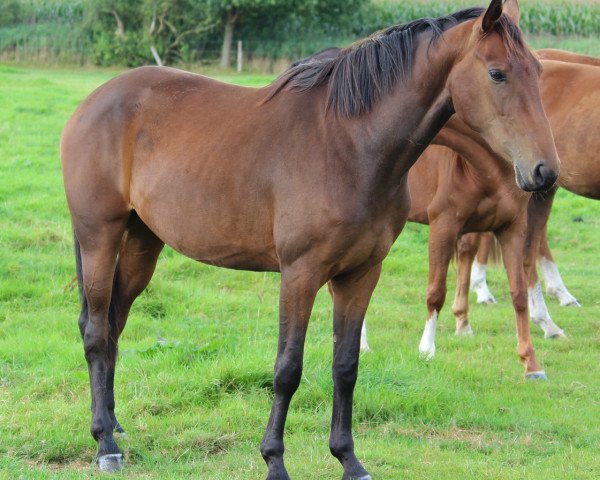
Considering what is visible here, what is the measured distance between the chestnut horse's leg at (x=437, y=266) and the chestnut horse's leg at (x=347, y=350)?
93.1 inches

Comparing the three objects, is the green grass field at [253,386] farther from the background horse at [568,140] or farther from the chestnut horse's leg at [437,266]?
the background horse at [568,140]

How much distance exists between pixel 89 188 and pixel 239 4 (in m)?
Result: 28.4

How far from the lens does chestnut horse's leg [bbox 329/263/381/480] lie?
173 inches

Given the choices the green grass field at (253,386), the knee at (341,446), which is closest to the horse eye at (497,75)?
the knee at (341,446)

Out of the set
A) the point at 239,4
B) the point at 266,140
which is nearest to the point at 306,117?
the point at 266,140

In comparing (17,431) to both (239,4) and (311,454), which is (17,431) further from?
(239,4)

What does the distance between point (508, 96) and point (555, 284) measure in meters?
5.39

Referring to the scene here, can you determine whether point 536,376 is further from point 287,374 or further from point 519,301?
point 287,374

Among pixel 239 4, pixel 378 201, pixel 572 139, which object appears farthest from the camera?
pixel 239 4

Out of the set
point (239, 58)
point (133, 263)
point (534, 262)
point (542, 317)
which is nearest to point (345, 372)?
point (133, 263)

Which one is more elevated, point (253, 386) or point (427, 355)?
point (253, 386)

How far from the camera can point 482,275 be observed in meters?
8.79

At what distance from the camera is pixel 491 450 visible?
4.94 metres

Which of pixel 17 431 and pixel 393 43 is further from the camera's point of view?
pixel 17 431
